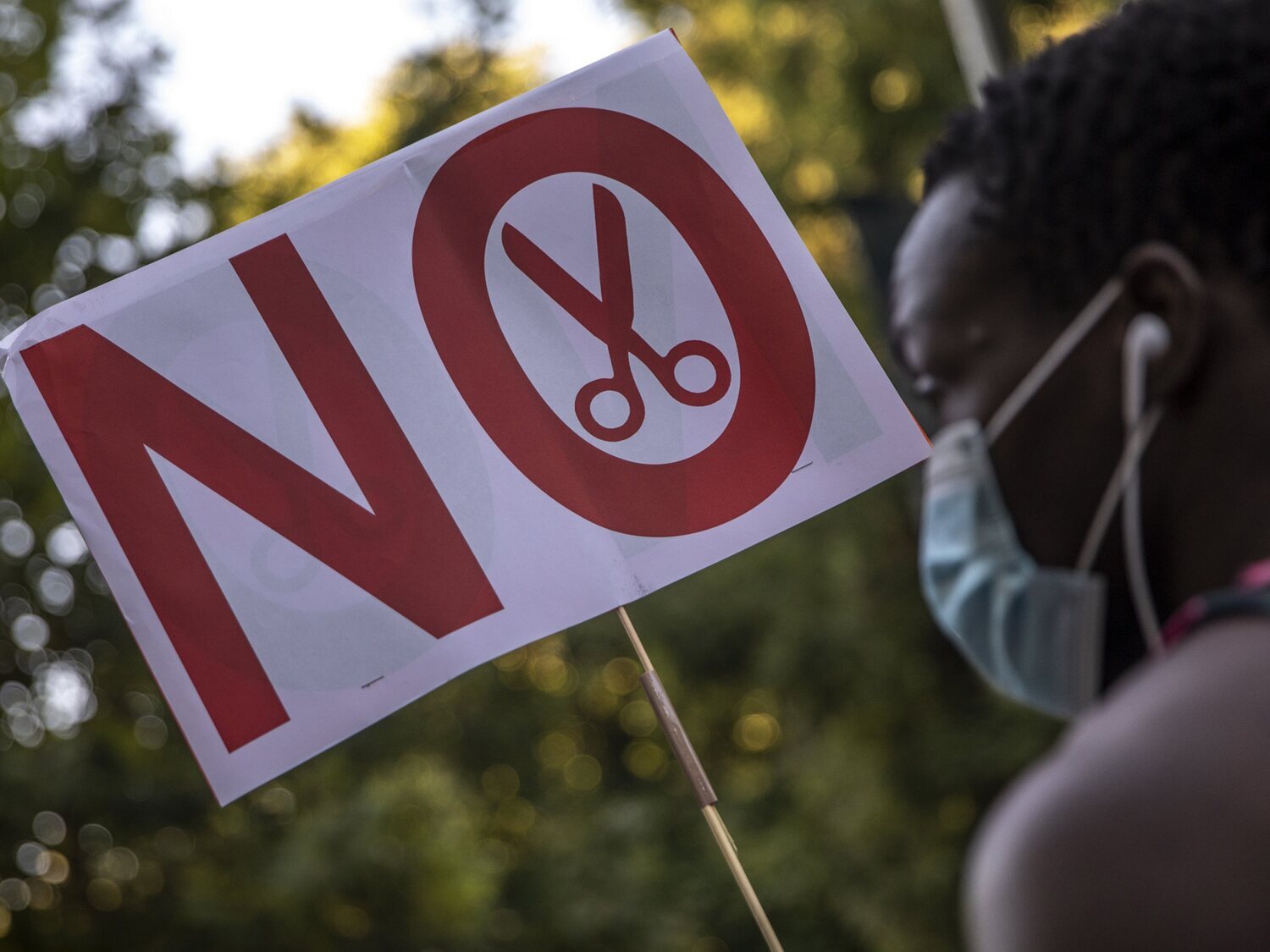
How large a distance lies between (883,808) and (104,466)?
10.3m

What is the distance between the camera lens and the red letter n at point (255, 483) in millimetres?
2379

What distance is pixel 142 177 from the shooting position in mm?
9242

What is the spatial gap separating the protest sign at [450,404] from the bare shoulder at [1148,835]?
4.90ft

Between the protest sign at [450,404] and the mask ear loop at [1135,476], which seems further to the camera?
the protest sign at [450,404]

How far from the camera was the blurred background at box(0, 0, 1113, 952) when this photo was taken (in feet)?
27.3

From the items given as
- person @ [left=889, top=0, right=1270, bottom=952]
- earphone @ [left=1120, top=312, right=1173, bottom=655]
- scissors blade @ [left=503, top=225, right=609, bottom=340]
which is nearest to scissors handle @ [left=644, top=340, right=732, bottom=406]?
scissors blade @ [left=503, top=225, right=609, bottom=340]

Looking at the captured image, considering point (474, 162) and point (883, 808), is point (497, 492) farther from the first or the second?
point (883, 808)

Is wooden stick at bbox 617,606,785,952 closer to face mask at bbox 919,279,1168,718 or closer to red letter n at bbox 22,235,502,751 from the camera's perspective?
red letter n at bbox 22,235,502,751

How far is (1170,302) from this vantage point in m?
1.10

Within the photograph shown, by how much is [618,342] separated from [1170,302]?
1414 mm

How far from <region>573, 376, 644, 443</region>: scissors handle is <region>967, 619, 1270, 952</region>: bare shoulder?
1.58 meters

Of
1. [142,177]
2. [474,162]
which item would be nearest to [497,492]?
[474,162]

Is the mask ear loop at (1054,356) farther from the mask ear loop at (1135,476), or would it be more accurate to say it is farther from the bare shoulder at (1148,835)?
the bare shoulder at (1148,835)

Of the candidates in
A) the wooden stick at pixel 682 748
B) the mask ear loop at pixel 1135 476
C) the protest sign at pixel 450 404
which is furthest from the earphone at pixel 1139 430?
the protest sign at pixel 450 404
